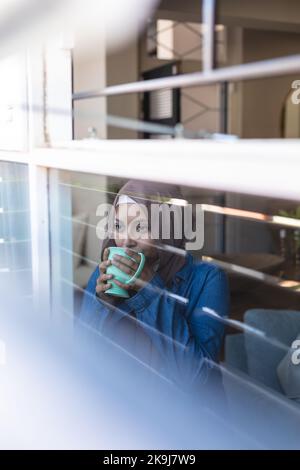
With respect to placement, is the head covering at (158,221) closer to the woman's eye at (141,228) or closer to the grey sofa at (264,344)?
the woman's eye at (141,228)

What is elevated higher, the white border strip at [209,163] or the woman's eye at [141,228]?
the white border strip at [209,163]

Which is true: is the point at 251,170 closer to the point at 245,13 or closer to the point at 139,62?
the point at 245,13

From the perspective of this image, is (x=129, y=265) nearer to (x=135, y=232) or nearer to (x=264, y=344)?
(x=135, y=232)

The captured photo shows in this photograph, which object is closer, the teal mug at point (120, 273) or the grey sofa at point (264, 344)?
the teal mug at point (120, 273)

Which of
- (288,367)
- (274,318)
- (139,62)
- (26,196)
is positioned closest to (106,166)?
(26,196)

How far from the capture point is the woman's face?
0.82 m

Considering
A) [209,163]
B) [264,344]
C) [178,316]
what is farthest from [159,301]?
[264,344]

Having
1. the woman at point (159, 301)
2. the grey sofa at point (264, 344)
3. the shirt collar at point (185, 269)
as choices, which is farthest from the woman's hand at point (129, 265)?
the grey sofa at point (264, 344)

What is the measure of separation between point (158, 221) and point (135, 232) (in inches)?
1.5

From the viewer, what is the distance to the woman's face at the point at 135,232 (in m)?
0.82

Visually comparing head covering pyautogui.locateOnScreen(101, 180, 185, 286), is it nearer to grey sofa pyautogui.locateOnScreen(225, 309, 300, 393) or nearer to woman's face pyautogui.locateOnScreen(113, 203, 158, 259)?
woman's face pyautogui.locateOnScreen(113, 203, 158, 259)

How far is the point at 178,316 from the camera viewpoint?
0.92 meters

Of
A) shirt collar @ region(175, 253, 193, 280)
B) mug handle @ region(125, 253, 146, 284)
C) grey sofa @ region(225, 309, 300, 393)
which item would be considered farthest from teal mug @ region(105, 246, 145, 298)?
grey sofa @ region(225, 309, 300, 393)
